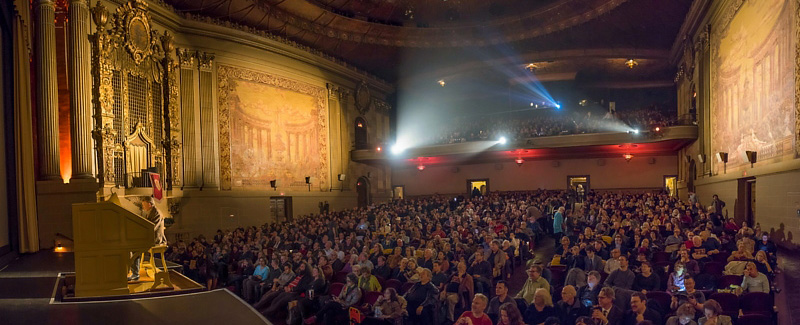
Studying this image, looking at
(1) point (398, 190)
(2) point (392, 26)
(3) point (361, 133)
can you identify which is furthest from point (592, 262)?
(1) point (398, 190)

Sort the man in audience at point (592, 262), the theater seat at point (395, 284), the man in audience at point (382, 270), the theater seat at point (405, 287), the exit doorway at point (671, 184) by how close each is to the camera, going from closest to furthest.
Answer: the theater seat at point (405, 287), the theater seat at point (395, 284), the man in audience at point (592, 262), the man in audience at point (382, 270), the exit doorway at point (671, 184)

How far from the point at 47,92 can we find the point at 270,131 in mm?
9171

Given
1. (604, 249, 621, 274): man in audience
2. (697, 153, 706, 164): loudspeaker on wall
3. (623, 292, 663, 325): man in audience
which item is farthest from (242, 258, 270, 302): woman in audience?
(697, 153, 706, 164): loudspeaker on wall

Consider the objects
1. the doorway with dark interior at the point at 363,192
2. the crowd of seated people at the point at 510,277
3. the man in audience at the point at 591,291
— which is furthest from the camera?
the doorway with dark interior at the point at 363,192

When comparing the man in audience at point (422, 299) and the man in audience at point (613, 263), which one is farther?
the man in audience at point (613, 263)

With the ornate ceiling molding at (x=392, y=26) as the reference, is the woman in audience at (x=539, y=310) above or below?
below

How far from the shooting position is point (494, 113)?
32.2m

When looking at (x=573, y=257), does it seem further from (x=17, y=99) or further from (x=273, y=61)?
(x=273, y=61)

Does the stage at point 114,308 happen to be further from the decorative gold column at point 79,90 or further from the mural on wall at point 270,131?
the mural on wall at point 270,131

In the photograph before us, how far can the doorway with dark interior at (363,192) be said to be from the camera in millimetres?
28938

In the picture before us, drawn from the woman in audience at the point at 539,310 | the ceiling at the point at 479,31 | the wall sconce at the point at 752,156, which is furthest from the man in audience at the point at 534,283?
the ceiling at the point at 479,31

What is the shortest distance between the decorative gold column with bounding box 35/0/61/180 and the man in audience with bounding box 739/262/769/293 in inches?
607

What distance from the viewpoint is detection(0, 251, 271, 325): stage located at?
587cm

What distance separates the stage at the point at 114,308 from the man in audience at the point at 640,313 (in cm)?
439
